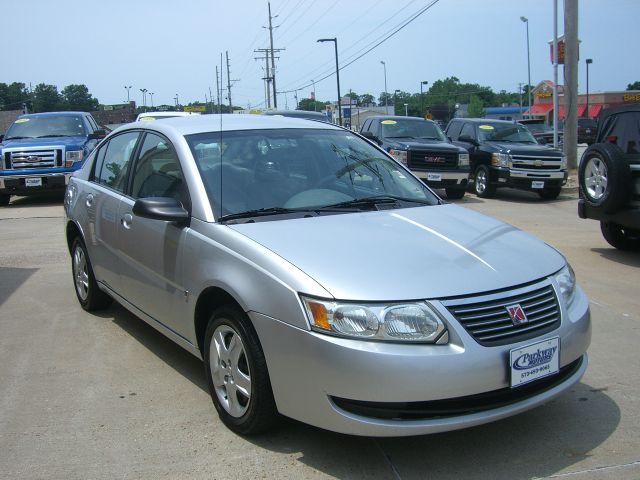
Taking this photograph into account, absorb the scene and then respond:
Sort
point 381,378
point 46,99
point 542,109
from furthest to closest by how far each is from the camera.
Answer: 1. point 46,99
2. point 542,109
3. point 381,378

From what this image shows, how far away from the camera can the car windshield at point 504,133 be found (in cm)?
1592

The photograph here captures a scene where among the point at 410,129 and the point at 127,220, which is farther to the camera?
the point at 410,129

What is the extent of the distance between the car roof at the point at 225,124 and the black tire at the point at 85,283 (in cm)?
138

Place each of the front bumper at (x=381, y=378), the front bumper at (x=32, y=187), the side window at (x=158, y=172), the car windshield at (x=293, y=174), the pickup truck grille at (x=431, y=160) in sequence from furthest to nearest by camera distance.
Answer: the pickup truck grille at (x=431, y=160) < the front bumper at (x=32, y=187) < the side window at (x=158, y=172) < the car windshield at (x=293, y=174) < the front bumper at (x=381, y=378)

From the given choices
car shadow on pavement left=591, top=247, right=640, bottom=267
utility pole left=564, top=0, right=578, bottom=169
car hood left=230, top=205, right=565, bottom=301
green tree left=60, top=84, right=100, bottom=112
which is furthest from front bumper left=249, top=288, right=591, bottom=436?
green tree left=60, top=84, right=100, bottom=112

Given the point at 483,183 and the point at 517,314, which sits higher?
the point at 483,183

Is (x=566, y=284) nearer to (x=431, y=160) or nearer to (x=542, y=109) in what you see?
(x=431, y=160)

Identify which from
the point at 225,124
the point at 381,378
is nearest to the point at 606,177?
the point at 225,124

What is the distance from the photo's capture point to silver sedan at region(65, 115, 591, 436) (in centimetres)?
296

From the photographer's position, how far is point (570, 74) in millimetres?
16922

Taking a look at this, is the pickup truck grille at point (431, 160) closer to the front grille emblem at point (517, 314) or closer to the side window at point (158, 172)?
the side window at point (158, 172)

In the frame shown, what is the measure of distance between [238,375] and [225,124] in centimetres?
191

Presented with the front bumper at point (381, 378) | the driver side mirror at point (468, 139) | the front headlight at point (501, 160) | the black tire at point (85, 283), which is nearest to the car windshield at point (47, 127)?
the driver side mirror at point (468, 139)

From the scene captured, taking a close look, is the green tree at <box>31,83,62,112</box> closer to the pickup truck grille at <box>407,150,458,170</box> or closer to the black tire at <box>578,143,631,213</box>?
the pickup truck grille at <box>407,150,458,170</box>
